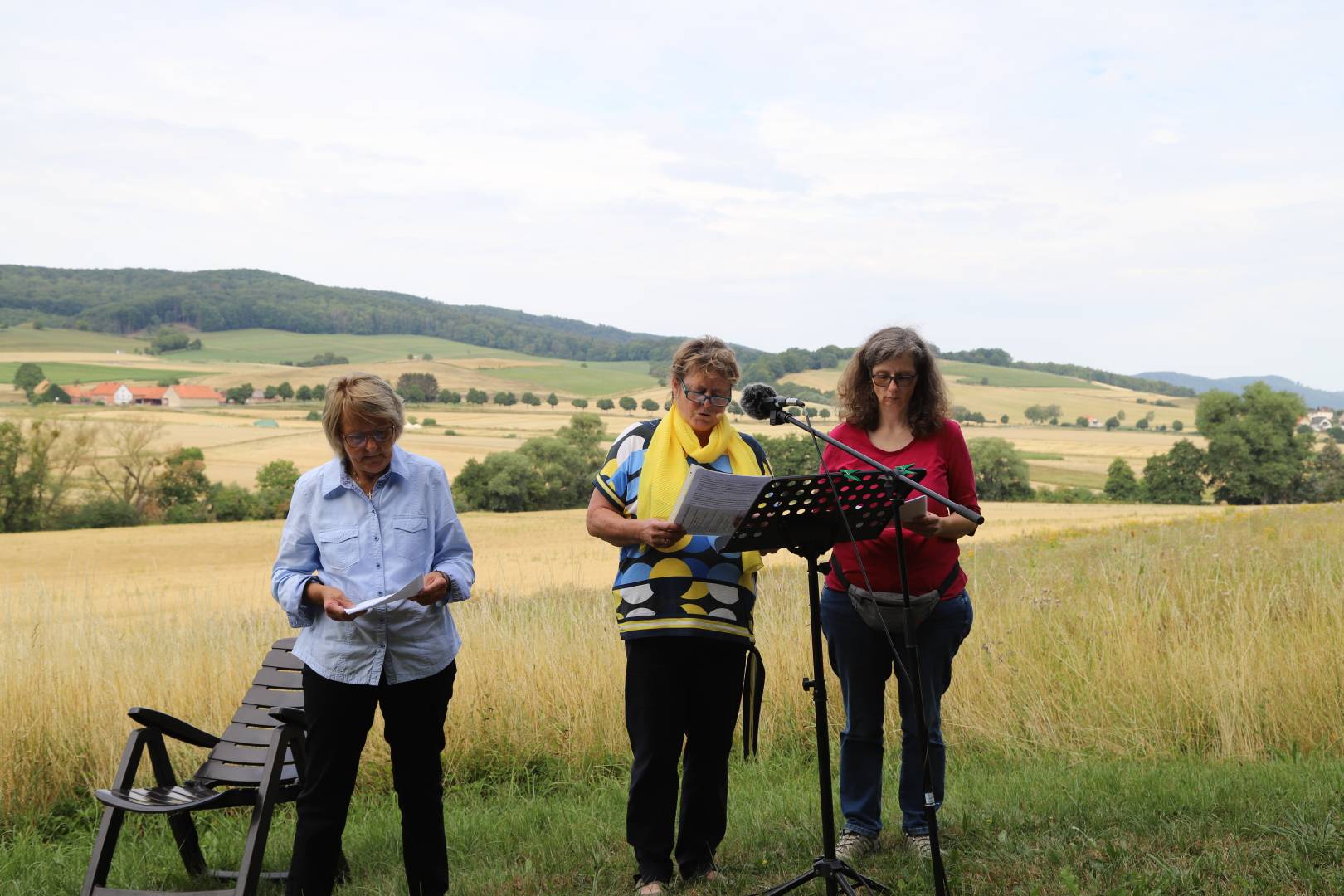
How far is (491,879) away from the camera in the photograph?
4.33m

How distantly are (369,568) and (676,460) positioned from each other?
1.13 m

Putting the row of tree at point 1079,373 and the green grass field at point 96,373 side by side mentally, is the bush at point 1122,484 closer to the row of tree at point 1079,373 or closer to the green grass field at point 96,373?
the row of tree at point 1079,373

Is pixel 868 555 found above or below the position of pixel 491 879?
above

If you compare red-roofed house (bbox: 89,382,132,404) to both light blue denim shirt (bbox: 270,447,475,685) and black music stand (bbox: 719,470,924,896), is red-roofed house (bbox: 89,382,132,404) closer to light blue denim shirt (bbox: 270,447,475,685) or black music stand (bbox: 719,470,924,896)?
light blue denim shirt (bbox: 270,447,475,685)

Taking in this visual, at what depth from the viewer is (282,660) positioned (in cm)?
509

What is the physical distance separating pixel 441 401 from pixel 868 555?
71.2 m

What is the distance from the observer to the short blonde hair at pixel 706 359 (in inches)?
155

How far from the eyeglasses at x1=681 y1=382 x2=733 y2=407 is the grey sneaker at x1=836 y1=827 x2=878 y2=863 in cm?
180

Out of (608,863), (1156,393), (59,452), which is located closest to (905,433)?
(608,863)

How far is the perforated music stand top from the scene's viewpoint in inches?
130

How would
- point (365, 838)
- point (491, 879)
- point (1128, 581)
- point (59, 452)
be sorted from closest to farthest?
point (491, 879) < point (365, 838) < point (1128, 581) < point (59, 452)

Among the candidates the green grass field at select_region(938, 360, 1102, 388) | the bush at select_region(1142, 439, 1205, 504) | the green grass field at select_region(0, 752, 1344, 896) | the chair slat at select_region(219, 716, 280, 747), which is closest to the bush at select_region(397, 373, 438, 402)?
the green grass field at select_region(938, 360, 1102, 388)

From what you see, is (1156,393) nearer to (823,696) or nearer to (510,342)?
(510,342)

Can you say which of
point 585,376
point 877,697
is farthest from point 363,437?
point 585,376
